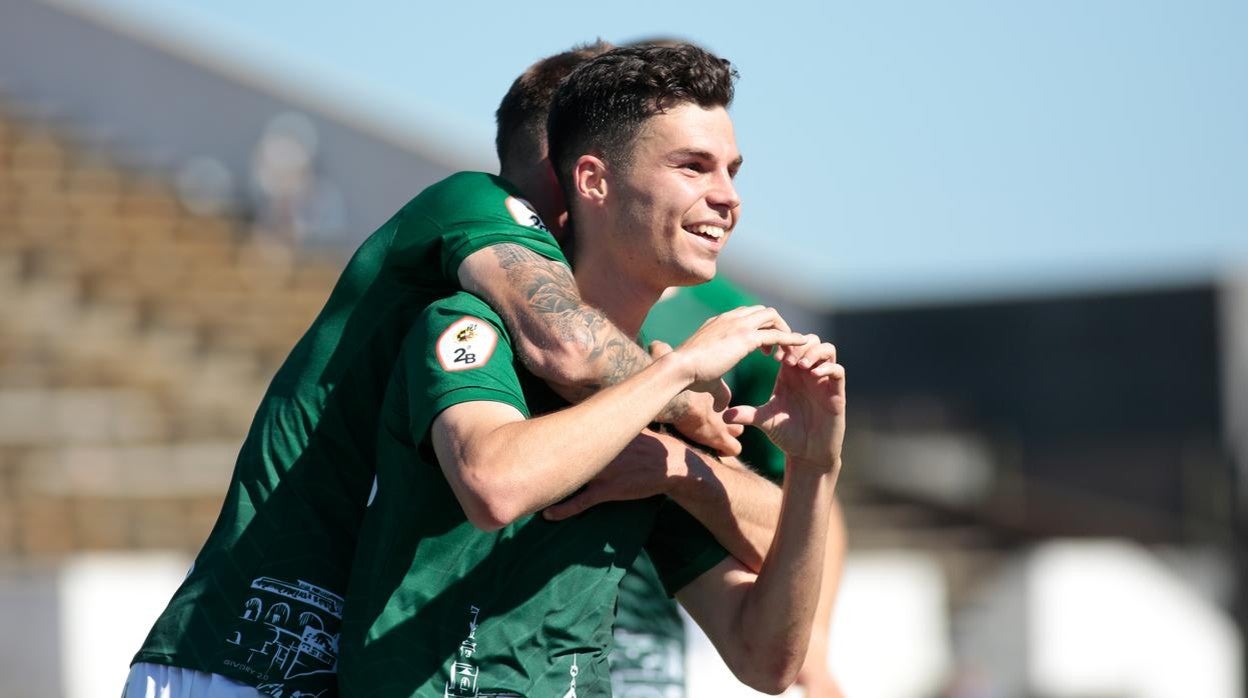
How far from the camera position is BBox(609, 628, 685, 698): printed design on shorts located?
4.85 metres

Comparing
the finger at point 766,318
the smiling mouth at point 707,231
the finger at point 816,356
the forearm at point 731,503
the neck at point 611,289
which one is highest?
the smiling mouth at point 707,231

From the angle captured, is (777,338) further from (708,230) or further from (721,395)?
(721,395)

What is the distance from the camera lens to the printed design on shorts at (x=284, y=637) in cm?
328

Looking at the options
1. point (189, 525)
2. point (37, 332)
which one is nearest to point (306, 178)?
point (37, 332)

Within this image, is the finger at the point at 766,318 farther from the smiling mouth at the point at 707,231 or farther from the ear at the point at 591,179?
the ear at the point at 591,179

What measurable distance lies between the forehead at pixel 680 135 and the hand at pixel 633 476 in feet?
1.74

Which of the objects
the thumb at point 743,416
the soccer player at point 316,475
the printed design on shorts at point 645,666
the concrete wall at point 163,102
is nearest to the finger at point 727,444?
the soccer player at point 316,475

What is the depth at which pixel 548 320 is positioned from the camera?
3080mm

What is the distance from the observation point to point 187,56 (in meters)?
17.7

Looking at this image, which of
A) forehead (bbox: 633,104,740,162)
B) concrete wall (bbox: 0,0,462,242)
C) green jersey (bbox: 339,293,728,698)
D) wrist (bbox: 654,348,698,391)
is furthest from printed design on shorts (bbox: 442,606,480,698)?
concrete wall (bbox: 0,0,462,242)

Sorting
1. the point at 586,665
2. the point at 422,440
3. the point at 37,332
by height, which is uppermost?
the point at 37,332

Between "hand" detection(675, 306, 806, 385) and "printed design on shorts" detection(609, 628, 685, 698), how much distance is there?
188cm

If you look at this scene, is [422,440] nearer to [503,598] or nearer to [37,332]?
[503,598]

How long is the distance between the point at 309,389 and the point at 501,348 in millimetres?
488
